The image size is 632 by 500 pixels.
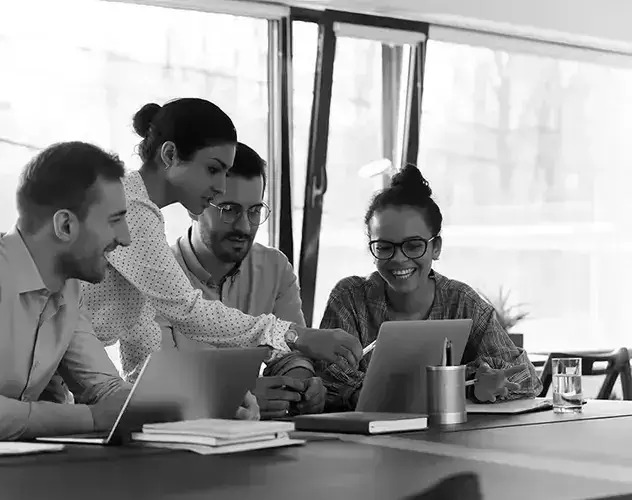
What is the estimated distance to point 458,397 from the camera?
2.60m

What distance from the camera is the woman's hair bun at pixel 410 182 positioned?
3.58 metres

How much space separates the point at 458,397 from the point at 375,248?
0.96 meters

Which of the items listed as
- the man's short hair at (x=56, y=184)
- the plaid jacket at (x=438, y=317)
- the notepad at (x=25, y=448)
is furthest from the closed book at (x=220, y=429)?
the plaid jacket at (x=438, y=317)

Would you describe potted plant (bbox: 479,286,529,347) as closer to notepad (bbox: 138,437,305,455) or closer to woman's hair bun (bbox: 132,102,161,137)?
woman's hair bun (bbox: 132,102,161,137)

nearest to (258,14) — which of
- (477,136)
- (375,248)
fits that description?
(477,136)

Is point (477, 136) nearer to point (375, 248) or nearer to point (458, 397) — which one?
point (375, 248)

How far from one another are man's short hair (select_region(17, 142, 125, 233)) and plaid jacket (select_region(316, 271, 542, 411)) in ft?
3.39

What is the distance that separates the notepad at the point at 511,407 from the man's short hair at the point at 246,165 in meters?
1.08

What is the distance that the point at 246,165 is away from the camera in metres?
3.57

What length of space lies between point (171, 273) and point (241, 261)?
0.69 m

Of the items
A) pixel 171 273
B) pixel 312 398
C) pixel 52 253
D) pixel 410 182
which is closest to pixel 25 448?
pixel 52 253

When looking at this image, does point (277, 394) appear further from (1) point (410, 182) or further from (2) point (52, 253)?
(1) point (410, 182)

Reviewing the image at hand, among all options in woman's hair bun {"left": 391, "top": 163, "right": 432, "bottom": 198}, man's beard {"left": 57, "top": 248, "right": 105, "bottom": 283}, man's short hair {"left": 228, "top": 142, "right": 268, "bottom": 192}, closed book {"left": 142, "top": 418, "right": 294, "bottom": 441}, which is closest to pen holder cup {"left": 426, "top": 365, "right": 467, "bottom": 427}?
closed book {"left": 142, "top": 418, "right": 294, "bottom": 441}

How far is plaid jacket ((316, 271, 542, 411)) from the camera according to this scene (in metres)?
3.27
